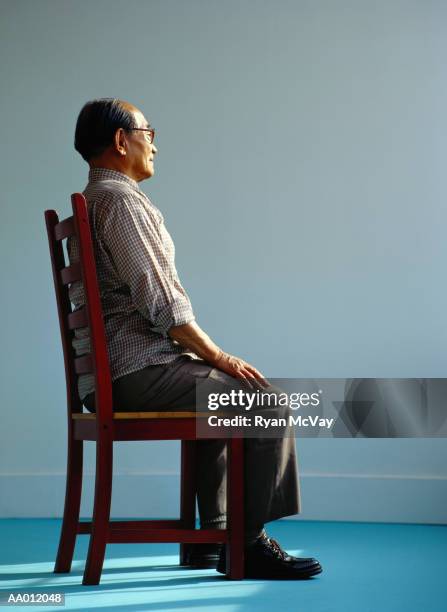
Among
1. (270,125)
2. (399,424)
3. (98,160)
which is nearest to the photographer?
(98,160)

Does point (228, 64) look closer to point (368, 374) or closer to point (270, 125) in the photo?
point (270, 125)

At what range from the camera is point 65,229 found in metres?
2.35

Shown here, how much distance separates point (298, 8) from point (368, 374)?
1.58 meters

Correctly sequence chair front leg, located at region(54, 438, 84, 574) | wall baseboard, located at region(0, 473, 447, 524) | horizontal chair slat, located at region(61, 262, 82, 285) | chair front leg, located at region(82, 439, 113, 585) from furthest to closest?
wall baseboard, located at region(0, 473, 447, 524) → chair front leg, located at region(54, 438, 84, 574) → horizontal chair slat, located at region(61, 262, 82, 285) → chair front leg, located at region(82, 439, 113, 585)

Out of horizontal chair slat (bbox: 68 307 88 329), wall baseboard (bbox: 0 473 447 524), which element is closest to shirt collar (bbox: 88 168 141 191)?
horizontal chair slat (bbox: 68 307 88 329)

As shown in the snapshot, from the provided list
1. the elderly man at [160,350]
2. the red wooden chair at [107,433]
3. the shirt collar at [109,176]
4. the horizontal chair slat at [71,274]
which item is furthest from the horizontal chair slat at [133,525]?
the shirt collar at [109,176]

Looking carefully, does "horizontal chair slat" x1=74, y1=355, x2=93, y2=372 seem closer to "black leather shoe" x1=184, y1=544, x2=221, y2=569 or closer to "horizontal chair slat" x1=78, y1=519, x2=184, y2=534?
"horizontal chair slat" x1=78, y1=519, x2=184, y2=534

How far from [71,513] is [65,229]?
0.75 metres

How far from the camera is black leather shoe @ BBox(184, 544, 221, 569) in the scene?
254cm

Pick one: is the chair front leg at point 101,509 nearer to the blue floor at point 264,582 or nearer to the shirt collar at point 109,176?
the blue floor at point 264,582

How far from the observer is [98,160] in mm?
2488

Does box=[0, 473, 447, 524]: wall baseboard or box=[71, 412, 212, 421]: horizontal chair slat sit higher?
box=[71, 412, 212, 421]: horizontal chair slat

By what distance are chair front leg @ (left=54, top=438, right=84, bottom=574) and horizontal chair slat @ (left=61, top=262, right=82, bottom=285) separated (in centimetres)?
42

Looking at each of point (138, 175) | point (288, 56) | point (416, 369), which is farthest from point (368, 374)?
point (138, 175)
